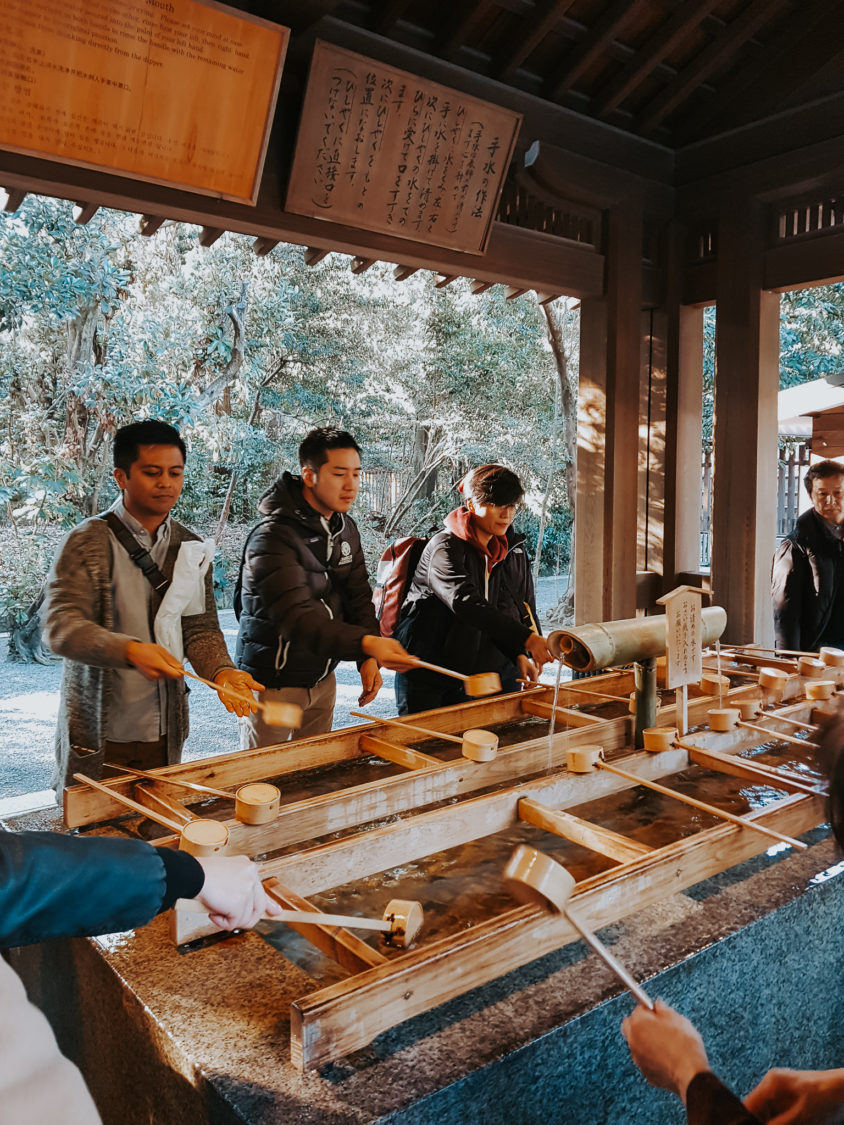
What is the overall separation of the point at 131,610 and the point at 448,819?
4.90 feet

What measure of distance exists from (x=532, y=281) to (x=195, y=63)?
84.1 inches

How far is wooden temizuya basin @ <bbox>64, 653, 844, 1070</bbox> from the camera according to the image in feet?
4.38

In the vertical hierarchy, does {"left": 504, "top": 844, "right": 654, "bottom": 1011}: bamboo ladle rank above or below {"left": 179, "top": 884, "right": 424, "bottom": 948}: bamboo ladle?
above

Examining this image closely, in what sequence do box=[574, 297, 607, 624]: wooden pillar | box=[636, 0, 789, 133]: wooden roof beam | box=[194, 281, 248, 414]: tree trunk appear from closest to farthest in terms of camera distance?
box=[636, 0, 789, 133]: wooden roof beam, box=[574, 297, 607, 624]: wooden pillar, box=[194, 281, 248, 414]: tree trunk

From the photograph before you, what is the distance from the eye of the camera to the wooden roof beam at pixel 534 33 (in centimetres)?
379

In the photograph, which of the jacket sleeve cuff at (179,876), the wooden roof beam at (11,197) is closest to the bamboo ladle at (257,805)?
the jacket sleeve cuff at (179,876)

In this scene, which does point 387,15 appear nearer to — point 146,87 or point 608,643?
point 146,87

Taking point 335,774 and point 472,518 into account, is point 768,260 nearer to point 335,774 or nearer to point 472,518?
point 472,518

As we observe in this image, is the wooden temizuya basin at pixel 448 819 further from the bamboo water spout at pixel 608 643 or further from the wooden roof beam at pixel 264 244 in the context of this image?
the wooden roof beam at pixel 264 244

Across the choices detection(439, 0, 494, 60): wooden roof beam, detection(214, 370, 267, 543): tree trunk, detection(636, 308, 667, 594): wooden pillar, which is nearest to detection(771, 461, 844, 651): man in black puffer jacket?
detection(636, 308, 667, 594): wooden pillar

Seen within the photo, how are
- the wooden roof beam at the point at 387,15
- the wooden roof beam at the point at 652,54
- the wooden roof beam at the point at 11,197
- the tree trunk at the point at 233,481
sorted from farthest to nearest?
the tree trunk at the point at 233,481 → the wooden roof beam at the point at 652,54 → the wooden roof beam at the point at 387,15 → the wooden roof beam at the point at 11,197

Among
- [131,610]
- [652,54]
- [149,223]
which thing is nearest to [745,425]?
[652,54]

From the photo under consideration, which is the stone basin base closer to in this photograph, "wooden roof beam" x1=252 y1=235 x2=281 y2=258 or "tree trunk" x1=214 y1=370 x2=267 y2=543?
"wooden roof beam" x1=252 y1=235 x2=281 y2=258

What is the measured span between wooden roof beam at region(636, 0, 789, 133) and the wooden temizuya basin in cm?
347
